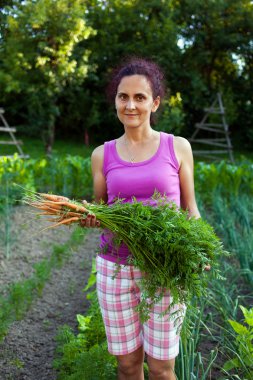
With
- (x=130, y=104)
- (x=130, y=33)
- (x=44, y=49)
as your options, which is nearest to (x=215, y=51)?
(x=130, y=33)

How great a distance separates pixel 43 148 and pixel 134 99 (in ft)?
37.3

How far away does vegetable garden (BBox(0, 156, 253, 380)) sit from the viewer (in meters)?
1.91

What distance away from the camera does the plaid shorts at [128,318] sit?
1614 millimetres

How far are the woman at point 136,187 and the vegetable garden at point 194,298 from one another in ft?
0.34

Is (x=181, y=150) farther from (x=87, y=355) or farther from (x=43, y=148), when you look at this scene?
(x=43, y=148)

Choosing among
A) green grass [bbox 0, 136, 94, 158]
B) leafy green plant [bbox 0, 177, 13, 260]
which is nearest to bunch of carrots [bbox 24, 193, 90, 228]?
leafy green plant [bbox 0, 177, 13, 260]


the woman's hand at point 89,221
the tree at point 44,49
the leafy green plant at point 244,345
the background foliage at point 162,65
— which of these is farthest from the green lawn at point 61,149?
the woman's hand at point 89,221

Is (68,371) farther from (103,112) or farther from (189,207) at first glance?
(103,112)

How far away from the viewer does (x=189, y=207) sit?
173cm

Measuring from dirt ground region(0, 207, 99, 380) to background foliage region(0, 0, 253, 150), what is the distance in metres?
5.48

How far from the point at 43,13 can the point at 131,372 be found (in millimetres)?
6702

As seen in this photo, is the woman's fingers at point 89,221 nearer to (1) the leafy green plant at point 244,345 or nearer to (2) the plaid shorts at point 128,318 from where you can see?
(2) the plaid shorts at point 128,318

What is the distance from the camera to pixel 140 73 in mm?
1663

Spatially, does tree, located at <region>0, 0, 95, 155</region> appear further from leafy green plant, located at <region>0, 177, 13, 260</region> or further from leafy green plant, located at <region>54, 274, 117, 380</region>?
leafy green plant, located at <region>54, 274, 117, 380</region>
